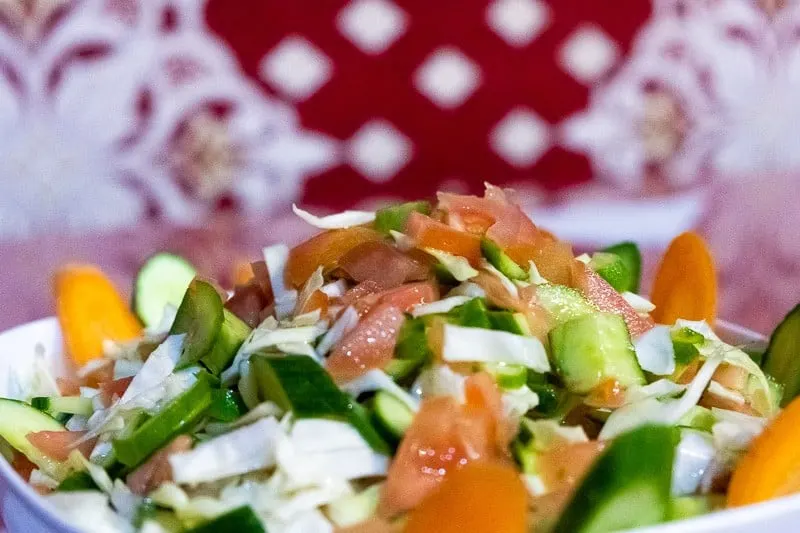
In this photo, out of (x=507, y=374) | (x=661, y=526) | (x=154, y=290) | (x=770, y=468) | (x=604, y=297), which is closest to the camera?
(x=661, y=526)

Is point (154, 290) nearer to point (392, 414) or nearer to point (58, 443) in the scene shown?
point (58, 443)

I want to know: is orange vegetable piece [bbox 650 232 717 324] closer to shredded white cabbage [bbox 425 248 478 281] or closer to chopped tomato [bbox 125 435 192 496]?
shredded white cabbage [bbox 425 248 478 281]

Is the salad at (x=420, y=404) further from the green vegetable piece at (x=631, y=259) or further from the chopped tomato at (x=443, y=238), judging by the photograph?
the green vegetable piece at (x=631, y=259)

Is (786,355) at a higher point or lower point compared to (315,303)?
lower

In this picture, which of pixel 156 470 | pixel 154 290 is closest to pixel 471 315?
pixel 156 470

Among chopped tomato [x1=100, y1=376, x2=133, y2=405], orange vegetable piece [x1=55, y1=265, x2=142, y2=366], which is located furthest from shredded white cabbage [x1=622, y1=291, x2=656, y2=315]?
orange vegetable piece [x1=55, y1=265, x2=142, y2=366]
